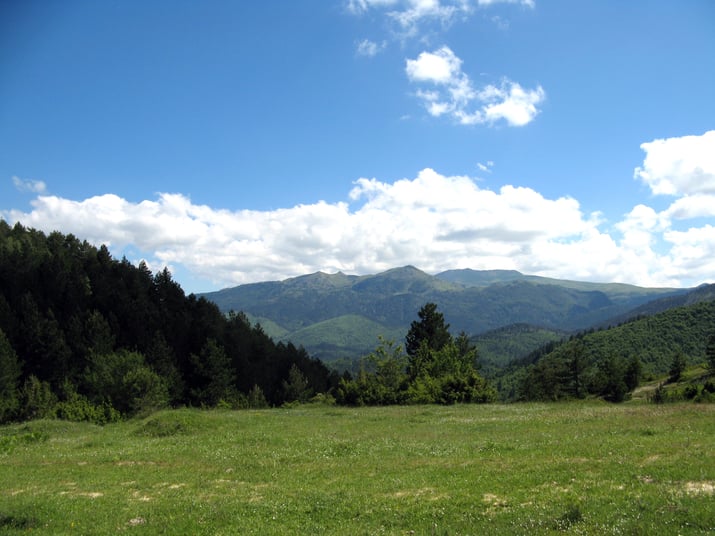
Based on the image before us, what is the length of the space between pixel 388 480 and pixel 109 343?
77111 mm

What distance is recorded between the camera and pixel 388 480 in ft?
57.5

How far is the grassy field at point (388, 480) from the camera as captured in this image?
496 inches

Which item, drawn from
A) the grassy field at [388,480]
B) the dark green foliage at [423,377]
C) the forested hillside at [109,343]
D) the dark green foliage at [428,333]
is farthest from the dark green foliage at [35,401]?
the dark green foliage at [428,333]

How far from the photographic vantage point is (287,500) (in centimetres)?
1563

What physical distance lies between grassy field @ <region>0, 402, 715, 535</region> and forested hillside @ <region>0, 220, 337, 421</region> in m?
33.0

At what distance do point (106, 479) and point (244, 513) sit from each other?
10019 millimetres

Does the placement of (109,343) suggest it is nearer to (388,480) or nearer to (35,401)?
(35,401)

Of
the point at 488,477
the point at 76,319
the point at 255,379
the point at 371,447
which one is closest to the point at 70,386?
the point at 76,319

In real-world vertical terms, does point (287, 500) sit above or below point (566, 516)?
below

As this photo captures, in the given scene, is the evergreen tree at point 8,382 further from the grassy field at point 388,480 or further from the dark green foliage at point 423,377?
the dark green foliage at point 423,377

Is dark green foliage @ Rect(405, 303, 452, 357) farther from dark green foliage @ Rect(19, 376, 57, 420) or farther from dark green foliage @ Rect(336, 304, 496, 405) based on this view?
dark green foliage @ Rect(19, 376, 57, 420)

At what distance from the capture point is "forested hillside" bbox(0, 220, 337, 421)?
61156 millimetres

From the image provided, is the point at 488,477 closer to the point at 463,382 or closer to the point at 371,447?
the point at 371,447

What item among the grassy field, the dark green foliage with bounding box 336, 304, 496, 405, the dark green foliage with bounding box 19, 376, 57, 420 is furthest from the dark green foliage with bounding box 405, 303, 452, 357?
the dark green foliage with bounding box 19, 376, 57, 420
